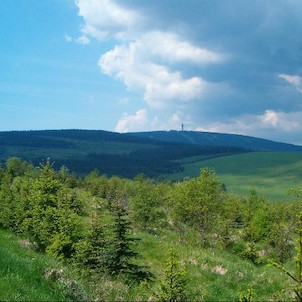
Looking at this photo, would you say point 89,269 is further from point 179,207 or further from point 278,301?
point 179,207

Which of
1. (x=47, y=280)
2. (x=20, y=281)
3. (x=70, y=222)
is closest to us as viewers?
(x=20, y=281)

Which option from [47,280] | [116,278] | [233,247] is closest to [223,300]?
[116,278]

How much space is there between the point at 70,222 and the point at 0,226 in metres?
11.7

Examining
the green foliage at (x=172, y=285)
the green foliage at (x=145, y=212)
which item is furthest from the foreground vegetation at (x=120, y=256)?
the green foliage at (x=145, y=212)

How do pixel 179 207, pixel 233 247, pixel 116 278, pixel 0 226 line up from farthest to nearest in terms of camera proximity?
pixel 179 207
pixel 233 247
pixel 0 226
pixel 116 278

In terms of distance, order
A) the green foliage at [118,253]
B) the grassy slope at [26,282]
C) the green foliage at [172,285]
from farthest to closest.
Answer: the green foliage at [118,253], the green foliage at [172,285], the grassy slope at [26,282]

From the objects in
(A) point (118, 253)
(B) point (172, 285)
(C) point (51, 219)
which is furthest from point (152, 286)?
(C) point (51, 219)

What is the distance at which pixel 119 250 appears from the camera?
17562 millimetres

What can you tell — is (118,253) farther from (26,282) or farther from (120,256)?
(26,282)

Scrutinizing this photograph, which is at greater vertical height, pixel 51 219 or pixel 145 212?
pixel 51 219

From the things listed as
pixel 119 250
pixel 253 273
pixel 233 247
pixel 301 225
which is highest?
pixel 301 225

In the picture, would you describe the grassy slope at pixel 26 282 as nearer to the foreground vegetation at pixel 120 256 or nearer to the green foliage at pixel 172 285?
the foreground vegetation at pixel 120 256

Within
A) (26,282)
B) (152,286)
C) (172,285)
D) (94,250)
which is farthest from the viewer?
(152,286)

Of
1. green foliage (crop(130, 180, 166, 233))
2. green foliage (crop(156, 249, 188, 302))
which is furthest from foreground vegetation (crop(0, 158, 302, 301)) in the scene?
green foliage (crop(130, 180, 166, 233))
